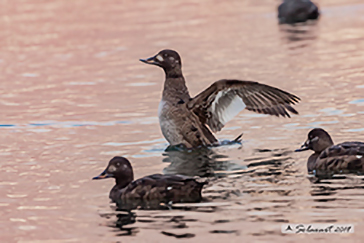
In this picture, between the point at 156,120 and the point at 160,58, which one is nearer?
the point at 160,58

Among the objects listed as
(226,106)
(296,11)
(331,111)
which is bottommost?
(331,111)

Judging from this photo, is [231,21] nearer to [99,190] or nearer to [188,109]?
[188,109]

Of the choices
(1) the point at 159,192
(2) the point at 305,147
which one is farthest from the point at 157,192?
(2) the point at 305,147

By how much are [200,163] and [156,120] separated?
3.03 m

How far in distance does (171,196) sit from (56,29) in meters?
18.6

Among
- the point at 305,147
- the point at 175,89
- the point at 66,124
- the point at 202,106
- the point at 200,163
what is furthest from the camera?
the point at 66,124

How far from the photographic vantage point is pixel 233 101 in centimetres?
1202

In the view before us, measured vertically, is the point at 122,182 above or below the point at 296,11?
below

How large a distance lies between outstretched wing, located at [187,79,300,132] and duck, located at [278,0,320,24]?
15186mm

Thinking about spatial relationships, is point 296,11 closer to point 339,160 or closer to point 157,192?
point 339,160

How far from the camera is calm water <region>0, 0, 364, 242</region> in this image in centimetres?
835

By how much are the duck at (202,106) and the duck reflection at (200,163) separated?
9.8 inches

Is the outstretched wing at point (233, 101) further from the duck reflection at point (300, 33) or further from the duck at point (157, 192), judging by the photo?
the duck reflection at point (300, 33)

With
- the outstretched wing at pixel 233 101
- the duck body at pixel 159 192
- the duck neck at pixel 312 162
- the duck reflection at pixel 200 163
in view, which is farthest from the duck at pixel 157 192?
the outstretched wing at pixel 233 101
